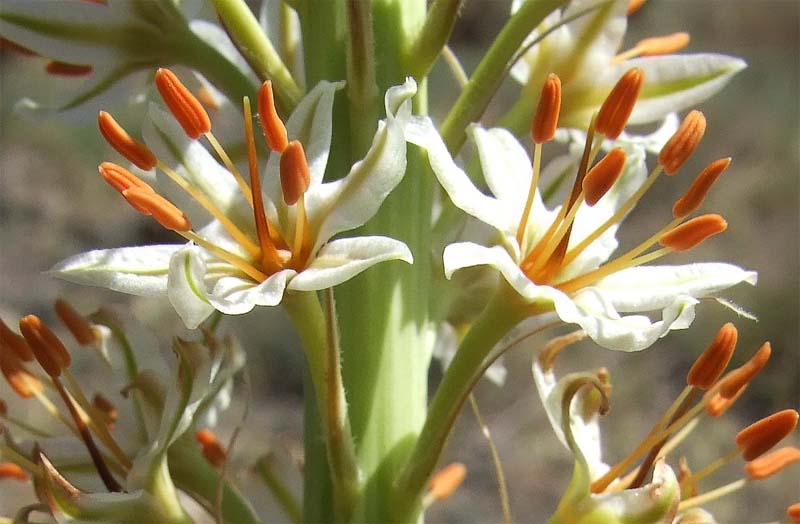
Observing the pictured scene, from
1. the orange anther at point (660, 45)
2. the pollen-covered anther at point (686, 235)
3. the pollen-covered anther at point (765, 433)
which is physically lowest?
the pollen-covered anther at point (765, 433)

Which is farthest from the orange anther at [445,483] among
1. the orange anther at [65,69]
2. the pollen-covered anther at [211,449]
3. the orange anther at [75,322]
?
the orange anther at [65,69]

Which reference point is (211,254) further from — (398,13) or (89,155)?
(89,155)

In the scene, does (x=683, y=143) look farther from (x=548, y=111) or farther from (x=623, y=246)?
(x=623, y=246)

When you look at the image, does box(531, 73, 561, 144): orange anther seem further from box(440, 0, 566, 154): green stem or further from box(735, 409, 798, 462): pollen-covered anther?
box(735, 409, 798, 462): pollen-covered anther

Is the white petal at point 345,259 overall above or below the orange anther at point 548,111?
below

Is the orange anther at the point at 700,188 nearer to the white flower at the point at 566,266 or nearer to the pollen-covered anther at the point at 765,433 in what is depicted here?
the white flower at the point at 566,266

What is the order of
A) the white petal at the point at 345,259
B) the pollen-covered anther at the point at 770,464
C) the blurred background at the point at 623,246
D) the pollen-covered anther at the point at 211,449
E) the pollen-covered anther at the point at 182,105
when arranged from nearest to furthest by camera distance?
1. the white petal at the point at 345,259
2. the pollen-covered anther at the point at 182,105
3. the pollen-covered anther at the point at 770,464
4. the pollen-covered anther at the point at 211,449
5. the blurred background at the point at 623,246

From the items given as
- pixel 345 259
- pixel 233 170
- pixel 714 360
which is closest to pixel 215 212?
pixel 233 170
